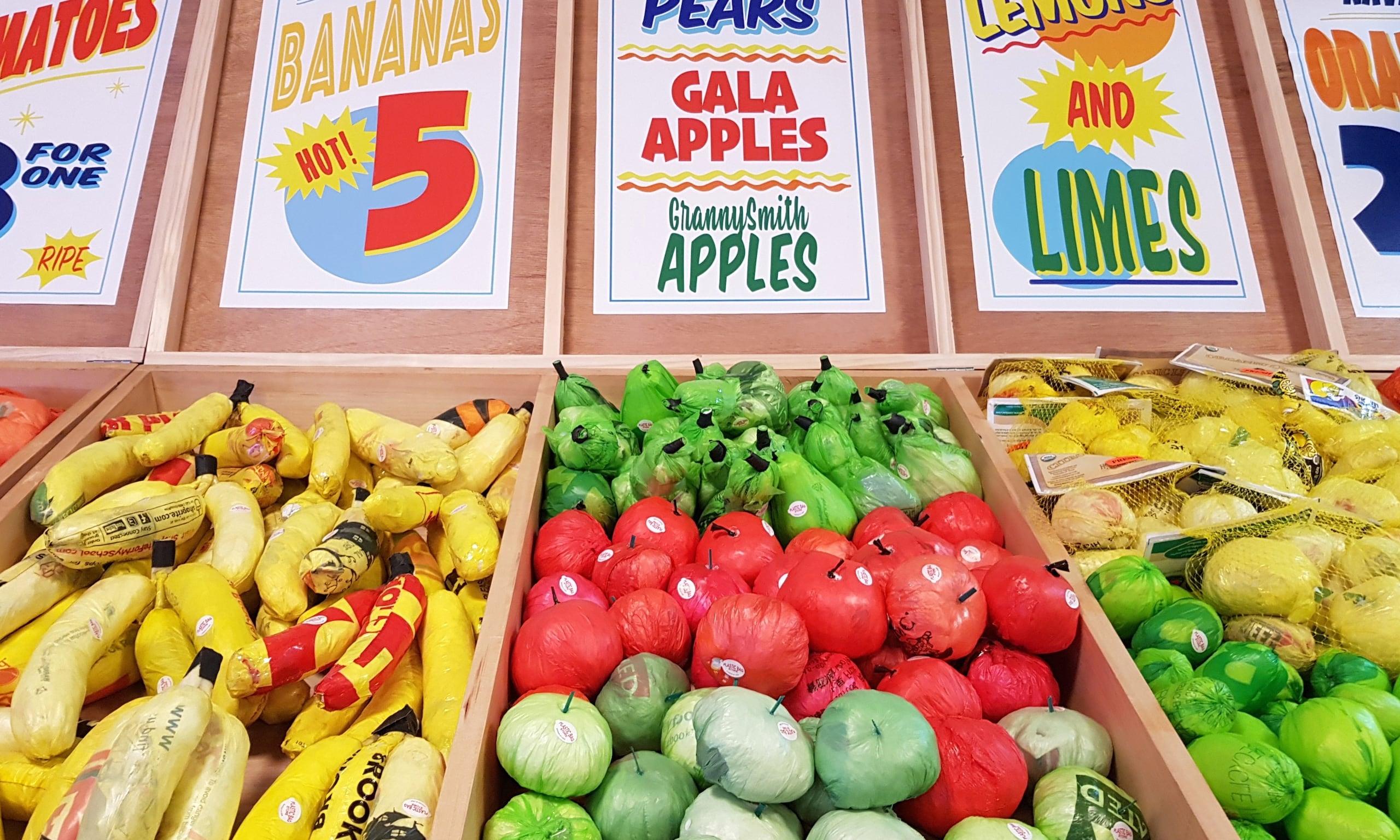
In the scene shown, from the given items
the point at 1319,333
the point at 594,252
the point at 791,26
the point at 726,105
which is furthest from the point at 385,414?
the point at 1319,333

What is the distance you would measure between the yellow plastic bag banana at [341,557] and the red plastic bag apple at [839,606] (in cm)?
90

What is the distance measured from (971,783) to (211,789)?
46.7 inches

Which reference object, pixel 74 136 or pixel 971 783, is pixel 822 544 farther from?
pixel 74 136

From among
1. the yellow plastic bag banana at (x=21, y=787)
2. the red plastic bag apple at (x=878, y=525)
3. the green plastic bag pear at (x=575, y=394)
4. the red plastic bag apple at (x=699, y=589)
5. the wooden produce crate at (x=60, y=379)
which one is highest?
the wooden produce crate at (x=60, y=379)

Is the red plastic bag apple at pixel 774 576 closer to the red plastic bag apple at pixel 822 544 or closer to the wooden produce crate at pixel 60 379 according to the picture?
the red plastic bag apple at pixel 822 544

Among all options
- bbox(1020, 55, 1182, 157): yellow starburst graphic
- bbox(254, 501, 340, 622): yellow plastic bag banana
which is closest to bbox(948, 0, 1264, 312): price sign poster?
bbox(1020, 55, 1182, 157): yellow starburst graphic

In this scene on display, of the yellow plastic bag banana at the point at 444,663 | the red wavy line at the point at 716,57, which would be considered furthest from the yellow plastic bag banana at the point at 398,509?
the red wavy line at the point at 716,57

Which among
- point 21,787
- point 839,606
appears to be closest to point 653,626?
point 839,606

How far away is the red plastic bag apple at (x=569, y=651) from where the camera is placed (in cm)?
156

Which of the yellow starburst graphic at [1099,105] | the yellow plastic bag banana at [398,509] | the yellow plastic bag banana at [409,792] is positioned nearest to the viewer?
the yellow plastic bag banana at [409,792]

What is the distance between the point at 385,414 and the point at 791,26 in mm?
1903

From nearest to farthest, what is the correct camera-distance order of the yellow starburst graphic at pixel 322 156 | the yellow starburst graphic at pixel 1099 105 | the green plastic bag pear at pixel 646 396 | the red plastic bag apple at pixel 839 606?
the red plastic bag apple at pixel 839 606 → the green plastic bag pear at pixel 646 396 → the yellow starburst graphic at pixel 322 156 → the yellow starburst graphic at pixel 1099 105

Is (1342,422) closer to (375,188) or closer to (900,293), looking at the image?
(900,293)

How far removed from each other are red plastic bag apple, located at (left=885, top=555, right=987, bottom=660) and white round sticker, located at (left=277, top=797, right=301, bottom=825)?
3.48 feet
